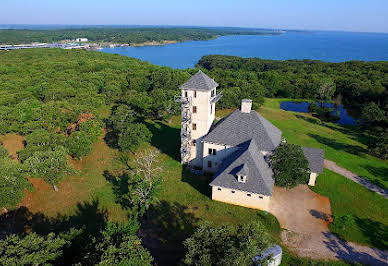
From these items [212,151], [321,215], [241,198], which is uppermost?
[212,151]

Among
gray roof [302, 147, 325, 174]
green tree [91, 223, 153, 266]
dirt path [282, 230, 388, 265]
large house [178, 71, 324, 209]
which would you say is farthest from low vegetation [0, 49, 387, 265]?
gray roof [302, 147, 325, 174]

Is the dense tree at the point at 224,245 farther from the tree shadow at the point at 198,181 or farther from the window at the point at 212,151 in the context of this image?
the window at the point at 212,151

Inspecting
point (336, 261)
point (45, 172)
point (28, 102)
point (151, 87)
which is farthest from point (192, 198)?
point (151, 87)

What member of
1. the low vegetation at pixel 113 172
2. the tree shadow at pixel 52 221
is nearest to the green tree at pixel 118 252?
the low vegetation at pixel 113 172

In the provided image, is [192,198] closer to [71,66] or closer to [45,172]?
[45,172]

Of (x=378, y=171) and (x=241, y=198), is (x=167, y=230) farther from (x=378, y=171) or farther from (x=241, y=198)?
(x=378, y=171)

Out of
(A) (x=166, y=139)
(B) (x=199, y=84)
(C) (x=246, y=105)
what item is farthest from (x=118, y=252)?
(A) (x=166, y=139)
